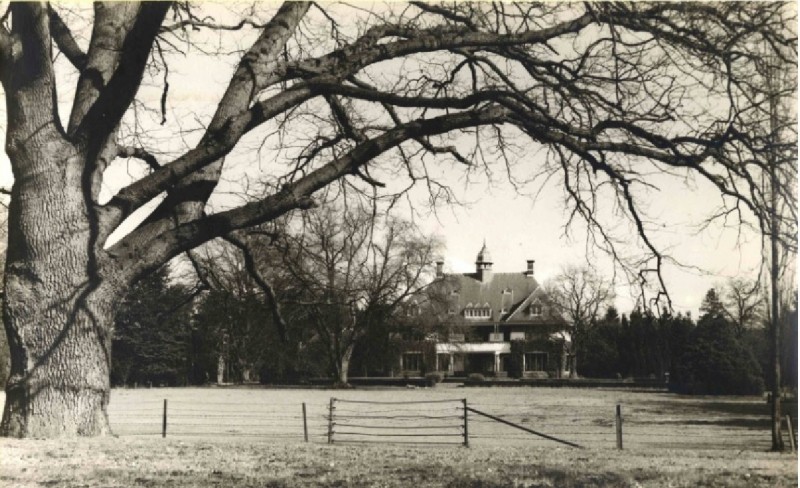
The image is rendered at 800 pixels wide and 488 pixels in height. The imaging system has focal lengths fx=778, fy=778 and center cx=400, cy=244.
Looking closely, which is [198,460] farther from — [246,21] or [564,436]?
[564,436]

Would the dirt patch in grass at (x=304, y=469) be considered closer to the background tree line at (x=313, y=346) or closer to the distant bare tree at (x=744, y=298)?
the distant bare tree at (x=744, y=298)

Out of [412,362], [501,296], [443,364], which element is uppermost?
[501,296]

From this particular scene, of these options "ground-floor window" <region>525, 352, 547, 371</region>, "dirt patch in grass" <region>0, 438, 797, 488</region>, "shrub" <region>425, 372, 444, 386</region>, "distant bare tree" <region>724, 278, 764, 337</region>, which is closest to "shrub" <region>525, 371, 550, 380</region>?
"ground-floor window" <region>525, 352, 547, 371</region>

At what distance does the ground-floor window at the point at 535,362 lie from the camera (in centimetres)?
7362

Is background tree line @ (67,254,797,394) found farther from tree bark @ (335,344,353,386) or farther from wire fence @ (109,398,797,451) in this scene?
wire fence @ (109,398,797,451)

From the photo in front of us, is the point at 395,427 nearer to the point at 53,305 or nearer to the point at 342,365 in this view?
the point at 53,305

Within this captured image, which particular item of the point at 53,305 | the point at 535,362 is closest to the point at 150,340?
the point at 535,362

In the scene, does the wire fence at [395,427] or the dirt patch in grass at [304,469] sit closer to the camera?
the dirt patch in grass at [304,469]

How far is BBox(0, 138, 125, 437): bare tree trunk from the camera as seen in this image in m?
8.95

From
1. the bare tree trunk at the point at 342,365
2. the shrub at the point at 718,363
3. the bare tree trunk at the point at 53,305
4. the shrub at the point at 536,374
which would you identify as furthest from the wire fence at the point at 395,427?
the shrub at the point at 536,374

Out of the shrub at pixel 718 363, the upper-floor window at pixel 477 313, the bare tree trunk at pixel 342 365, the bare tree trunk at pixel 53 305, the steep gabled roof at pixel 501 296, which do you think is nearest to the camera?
the bare tree trunk at pixel 53 305

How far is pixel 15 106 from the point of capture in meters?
9.41

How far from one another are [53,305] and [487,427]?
18.1 m

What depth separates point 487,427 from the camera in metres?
25.0
